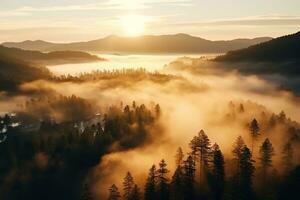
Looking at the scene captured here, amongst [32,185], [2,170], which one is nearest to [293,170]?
[32,185]

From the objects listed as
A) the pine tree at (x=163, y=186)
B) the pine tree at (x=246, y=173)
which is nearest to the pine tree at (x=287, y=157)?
the pine tree at (x=246, y=173)

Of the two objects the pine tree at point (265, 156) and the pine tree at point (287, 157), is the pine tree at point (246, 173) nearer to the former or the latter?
the pine tree at point (265, 156)

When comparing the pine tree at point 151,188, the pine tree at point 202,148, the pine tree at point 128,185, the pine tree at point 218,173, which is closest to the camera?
the pine tree at point 151,188

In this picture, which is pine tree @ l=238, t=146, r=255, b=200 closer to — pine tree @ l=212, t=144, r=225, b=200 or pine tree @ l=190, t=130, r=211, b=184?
pine tree @ l=212, t=144, r=225, b=200

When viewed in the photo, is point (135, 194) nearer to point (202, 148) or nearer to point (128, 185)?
point (128, 185)

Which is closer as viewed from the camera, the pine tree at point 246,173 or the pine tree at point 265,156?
the pine tree at point 246,173

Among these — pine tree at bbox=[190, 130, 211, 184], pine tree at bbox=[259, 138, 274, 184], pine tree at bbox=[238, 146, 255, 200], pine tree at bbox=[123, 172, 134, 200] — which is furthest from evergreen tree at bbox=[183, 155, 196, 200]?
pine tree at bbox=[259, 138, 274, 184]

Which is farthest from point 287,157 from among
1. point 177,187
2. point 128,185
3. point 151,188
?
point 128,185

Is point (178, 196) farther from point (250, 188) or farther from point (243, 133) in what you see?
point (243, 133)
